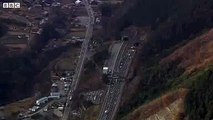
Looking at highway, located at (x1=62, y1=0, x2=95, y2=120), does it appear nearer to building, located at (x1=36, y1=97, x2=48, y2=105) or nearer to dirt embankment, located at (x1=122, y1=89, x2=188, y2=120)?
building, located at (x1=36, y1=97, x2=48, y2=105)

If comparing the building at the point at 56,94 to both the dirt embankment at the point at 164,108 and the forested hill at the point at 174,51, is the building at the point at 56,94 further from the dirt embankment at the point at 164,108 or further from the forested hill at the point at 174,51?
the dirt embankment at the point at 164,108

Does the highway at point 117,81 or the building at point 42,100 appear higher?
the highway at point 117,81

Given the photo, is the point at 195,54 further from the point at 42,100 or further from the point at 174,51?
the point at 42,100

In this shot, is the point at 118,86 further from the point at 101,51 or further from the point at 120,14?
the point at 120,14

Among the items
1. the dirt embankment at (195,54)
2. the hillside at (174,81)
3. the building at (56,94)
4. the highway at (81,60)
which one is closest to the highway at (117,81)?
the hillside at (174,81)

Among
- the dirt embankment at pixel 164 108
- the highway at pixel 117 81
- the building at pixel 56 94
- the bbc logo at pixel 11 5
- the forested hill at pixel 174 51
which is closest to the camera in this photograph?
the dirt embankment at pixel 164 108

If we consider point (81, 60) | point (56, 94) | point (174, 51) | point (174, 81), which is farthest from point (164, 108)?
point (81, 60)

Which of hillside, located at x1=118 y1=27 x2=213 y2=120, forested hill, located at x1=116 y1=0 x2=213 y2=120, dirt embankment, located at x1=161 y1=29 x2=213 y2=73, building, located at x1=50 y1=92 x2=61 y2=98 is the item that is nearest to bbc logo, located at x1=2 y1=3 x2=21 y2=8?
forested hill, located at x1=116 y1=0 x2=213 y2=120
